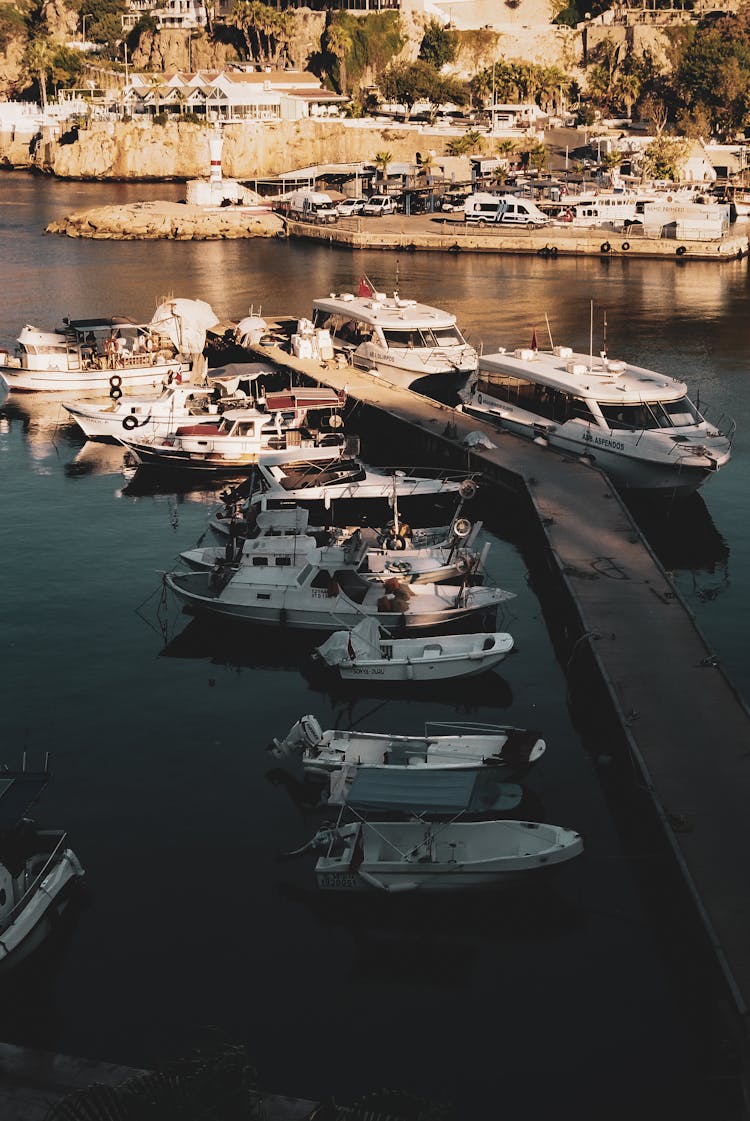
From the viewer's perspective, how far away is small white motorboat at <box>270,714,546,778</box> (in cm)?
2842

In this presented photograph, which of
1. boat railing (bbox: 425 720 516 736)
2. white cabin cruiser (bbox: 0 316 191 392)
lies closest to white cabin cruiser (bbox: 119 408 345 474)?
white cabin cruiser (bbox: 0 316 191 392)

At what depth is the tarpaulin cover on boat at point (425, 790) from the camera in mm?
26188

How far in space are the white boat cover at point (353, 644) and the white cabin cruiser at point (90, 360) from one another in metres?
29.2

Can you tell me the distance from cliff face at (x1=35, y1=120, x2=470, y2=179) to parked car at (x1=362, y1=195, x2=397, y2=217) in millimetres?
37832

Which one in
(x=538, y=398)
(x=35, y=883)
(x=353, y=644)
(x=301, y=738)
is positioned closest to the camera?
(x=35, y=883)

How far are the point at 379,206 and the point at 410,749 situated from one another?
10026 centimetres

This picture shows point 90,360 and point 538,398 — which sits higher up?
point 90,360

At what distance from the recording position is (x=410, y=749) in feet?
95.3

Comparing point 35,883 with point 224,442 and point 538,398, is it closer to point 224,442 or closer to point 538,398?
point 224,442

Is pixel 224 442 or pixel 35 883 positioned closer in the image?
pixel 35 883

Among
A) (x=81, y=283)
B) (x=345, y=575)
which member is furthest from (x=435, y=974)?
(x=81, y=283)

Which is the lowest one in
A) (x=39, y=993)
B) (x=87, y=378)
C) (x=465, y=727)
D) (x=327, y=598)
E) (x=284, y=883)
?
(x=39, y=993)

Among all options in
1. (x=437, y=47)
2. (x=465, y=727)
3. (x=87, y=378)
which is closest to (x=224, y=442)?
(x=87, y=378)

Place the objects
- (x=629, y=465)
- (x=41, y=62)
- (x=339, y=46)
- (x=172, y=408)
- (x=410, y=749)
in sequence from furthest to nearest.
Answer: (x=41, y=62), (x=339, y=46), (x=172, y=408), (x=629, y=465), (x=410, y=749)
